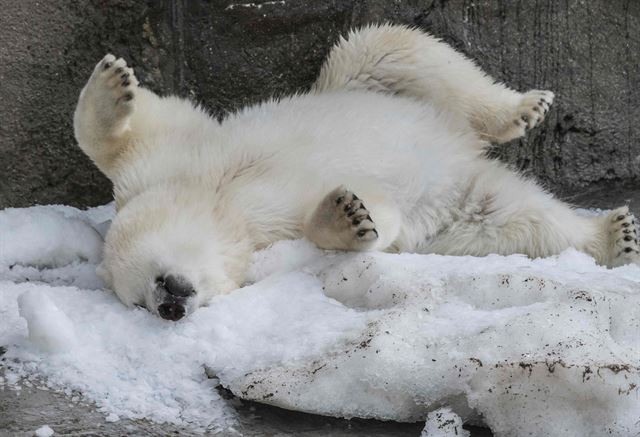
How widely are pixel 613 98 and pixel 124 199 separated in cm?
254

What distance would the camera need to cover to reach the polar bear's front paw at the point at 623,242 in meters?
3.80

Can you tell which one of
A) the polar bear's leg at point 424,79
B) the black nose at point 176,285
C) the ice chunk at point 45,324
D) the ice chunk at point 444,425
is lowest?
the ice chunk at point 45,324

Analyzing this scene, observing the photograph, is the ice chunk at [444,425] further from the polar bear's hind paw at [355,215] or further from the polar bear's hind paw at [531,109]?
the polar bear's hind paw at [531,109]

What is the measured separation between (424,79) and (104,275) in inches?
66.5

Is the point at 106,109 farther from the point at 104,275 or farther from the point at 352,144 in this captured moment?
the point at 352,144

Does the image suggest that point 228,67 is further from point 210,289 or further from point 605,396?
point 605,396

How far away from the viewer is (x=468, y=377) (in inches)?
101

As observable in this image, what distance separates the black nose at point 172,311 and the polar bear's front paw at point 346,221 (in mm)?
574

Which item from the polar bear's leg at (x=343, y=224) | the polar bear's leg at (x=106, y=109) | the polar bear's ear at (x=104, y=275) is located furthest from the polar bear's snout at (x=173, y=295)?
the polar bear's leg at (x=106, y=109)

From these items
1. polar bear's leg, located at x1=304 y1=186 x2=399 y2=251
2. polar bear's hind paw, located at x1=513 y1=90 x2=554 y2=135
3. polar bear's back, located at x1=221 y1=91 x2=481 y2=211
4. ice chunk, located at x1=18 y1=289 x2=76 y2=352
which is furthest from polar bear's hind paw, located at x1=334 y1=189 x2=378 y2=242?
polar bear's hind paw, located at x1=513 y1=90 x2=554 y2=135

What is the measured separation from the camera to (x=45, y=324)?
2740 mm

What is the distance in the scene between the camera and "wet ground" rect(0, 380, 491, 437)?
2.47m

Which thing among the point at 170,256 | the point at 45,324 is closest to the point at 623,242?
the point at 170,256

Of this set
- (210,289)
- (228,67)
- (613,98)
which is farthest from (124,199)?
(613,98)
